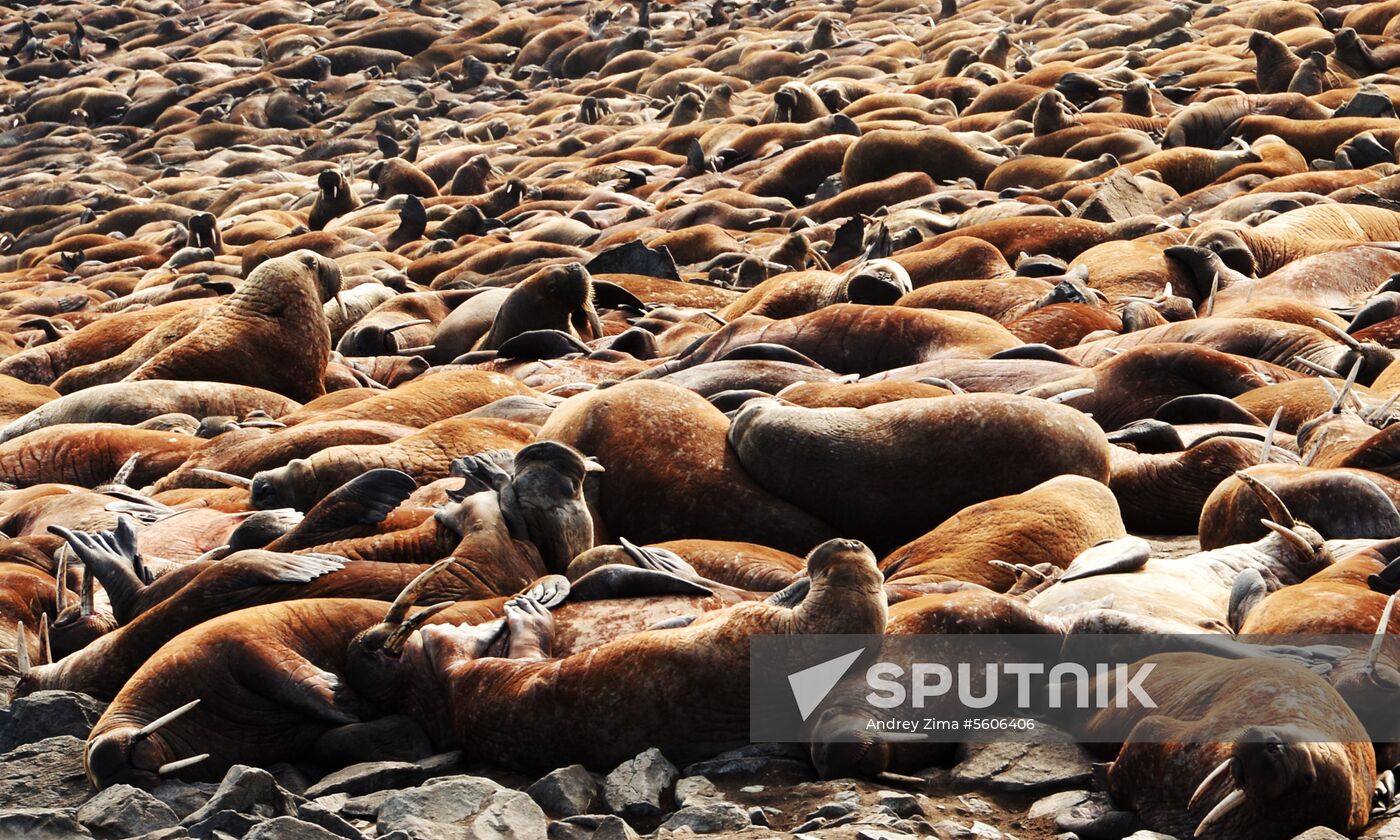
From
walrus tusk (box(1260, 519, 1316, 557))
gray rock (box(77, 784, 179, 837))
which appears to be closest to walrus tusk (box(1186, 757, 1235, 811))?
walrus tusk (box(1260, 519, 1316, 557))

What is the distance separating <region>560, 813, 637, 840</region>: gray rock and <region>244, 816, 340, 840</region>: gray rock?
60 cm

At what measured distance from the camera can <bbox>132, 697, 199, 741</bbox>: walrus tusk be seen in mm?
5293

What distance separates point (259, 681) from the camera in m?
5.61

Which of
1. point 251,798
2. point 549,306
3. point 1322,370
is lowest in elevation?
point 549,306

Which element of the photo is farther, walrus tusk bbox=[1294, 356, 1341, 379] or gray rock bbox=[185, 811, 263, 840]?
walrus tusk bbox=[1294, 356, 1341, 379]

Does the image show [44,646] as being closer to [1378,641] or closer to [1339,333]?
[1378,641]

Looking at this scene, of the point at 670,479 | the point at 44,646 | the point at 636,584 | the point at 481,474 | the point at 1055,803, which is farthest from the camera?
the point at 670,479

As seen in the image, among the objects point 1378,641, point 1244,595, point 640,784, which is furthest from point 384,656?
point 1378,641

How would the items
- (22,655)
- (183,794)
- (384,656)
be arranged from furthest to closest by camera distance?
(22,655), (384,656), (183,794)

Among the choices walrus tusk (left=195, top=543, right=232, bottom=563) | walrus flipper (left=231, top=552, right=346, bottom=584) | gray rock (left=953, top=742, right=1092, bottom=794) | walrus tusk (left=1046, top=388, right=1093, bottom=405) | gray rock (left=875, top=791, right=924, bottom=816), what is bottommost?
walrus tusk (left=1046, top=388, right=1093, bottom=405)

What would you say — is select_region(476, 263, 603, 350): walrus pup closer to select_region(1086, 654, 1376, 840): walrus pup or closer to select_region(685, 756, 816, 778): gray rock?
select_region(685, 756, 816, 778): gray rock

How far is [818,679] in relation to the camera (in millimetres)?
4961

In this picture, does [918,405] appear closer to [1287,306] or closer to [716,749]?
[716,749]

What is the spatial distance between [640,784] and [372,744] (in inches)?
40.9
